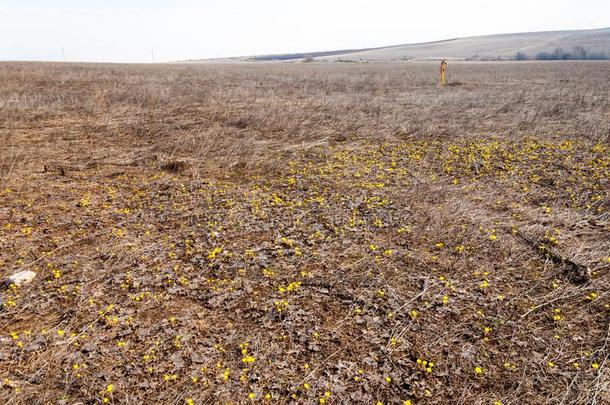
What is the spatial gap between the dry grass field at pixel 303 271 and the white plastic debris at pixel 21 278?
10 centimetres

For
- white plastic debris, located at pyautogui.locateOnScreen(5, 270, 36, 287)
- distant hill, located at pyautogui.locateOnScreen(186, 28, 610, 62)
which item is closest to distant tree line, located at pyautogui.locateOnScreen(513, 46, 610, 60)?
distant hill, located at pyautogui.locateOnScreen(186, 28, 610, 62)

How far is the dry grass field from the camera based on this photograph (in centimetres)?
396

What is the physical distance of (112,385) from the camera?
149 inches

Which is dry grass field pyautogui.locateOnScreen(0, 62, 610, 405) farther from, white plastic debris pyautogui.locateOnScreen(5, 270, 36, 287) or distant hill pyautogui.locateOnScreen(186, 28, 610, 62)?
distant hill pyautogui.locateOnScreen(186, 28, 610, 62)

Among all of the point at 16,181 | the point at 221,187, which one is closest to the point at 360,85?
the point at 221,187

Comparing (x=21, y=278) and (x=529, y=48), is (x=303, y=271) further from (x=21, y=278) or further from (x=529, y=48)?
(x=529, y=48)

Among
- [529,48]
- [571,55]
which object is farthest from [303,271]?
[529,48]

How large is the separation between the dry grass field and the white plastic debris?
0.10 meters

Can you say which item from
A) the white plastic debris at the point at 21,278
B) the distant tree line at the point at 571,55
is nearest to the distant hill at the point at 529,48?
the distant tree line at the point at 571,55

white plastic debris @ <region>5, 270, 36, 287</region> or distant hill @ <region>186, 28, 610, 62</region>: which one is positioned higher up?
distant hill @ <region>186, 28, 610, 62</region>

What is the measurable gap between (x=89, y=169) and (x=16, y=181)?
4.89ft

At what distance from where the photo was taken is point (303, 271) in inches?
225

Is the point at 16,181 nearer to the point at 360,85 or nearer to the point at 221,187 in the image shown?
the point at 221,187

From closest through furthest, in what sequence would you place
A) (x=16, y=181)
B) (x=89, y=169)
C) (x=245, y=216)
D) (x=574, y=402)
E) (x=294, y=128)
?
(x=574, y=402) < (x=245, y=216) < (x=16, y=181) < (x=89, y=169) < (x=294, y=128)
